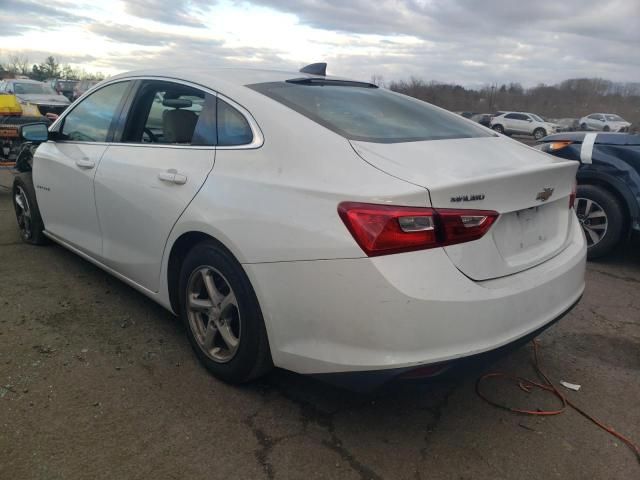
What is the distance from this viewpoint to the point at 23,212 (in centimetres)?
500

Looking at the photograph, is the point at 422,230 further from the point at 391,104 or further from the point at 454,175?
the point at 391,104

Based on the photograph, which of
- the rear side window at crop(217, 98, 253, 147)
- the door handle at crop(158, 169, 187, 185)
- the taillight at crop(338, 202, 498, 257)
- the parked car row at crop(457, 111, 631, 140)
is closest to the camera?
the taillight at crop(338, 202, 498, 257)

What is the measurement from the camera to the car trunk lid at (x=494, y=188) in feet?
7.10

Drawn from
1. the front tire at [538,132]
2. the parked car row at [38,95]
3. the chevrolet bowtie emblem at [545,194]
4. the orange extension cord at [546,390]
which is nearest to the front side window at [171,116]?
the chevrolet bowtie emblem at [545,194]

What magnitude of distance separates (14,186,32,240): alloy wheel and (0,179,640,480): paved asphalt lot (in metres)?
1.54

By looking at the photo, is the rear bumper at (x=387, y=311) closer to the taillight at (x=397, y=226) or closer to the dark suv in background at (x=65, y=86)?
the taillight at (x=397, y=226)

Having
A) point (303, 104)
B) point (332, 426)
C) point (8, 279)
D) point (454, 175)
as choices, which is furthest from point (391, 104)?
point (8, 279)

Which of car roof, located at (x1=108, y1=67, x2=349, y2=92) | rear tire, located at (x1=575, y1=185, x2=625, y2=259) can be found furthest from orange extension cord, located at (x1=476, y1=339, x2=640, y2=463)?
rear tire, located at (x1=575, y1=185, x2=625, y2=259)

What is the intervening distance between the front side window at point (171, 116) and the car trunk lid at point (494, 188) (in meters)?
0.95

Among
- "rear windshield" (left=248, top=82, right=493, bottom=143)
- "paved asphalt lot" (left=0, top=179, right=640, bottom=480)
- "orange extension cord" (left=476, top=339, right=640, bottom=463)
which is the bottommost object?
"paved asphalt lot" (left=0, top=179, right=640, bottom=480)

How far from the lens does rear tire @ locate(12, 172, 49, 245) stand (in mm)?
4746

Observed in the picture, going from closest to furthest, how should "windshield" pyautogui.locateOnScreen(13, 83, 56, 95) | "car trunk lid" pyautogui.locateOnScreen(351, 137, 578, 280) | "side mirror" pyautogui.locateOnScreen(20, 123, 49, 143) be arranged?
"car trunk lid" pyautogui.locateOnScreen(351, 137, 578, 280), "side mirror" pyautogui.locateOnScreen(20, 123, 49, 143), "windshield" pyautogui.locateOnScreen(13, 83, 56, 95)

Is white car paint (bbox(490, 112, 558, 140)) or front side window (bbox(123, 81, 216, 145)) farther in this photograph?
white car paint (bbox(490, 112, 558, 140))

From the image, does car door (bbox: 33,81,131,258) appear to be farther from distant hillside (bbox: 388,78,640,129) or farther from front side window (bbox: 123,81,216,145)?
distant hillside (bbox: 388,78,640,129)
